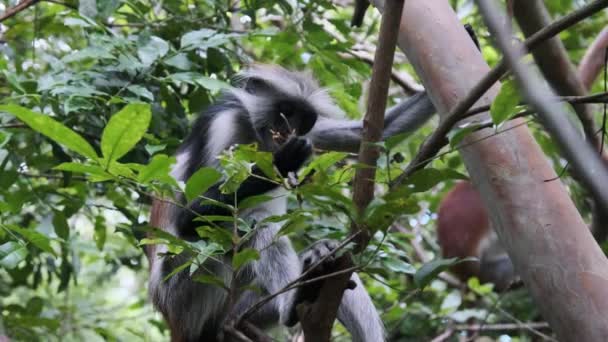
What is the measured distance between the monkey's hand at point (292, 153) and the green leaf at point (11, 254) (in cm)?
117

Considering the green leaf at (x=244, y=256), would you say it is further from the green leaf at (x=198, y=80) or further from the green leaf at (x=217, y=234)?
the green leaf at (x=198, y=80)

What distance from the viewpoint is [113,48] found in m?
3.72

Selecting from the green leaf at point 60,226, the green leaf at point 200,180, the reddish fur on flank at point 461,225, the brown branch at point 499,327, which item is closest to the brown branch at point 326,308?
the green leaf at point 200,180

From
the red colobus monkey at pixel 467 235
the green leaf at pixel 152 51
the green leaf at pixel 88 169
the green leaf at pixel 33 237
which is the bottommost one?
the red colobus monkey at pixel 467 235

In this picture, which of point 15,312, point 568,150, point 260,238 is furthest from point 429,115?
point 568,150

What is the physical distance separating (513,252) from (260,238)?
1.60 metres

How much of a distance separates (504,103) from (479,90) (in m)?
0.14

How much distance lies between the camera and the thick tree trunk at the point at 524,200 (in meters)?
2.39

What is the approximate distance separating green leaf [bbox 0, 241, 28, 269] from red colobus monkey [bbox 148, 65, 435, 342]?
0.87 meters

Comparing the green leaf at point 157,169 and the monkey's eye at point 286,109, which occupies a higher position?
the green leaf at point 157,169

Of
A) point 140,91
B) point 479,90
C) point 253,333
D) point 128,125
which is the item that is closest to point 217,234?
point 128,125

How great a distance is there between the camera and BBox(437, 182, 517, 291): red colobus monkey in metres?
7.37

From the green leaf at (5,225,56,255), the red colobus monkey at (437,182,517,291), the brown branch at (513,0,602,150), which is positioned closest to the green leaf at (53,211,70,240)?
the green leaf at (5,225,56,255)

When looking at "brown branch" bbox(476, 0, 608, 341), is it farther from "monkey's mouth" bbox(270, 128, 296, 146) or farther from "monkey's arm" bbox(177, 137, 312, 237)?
"monkey's mouth" bbox(270, 128, 296, 146)
